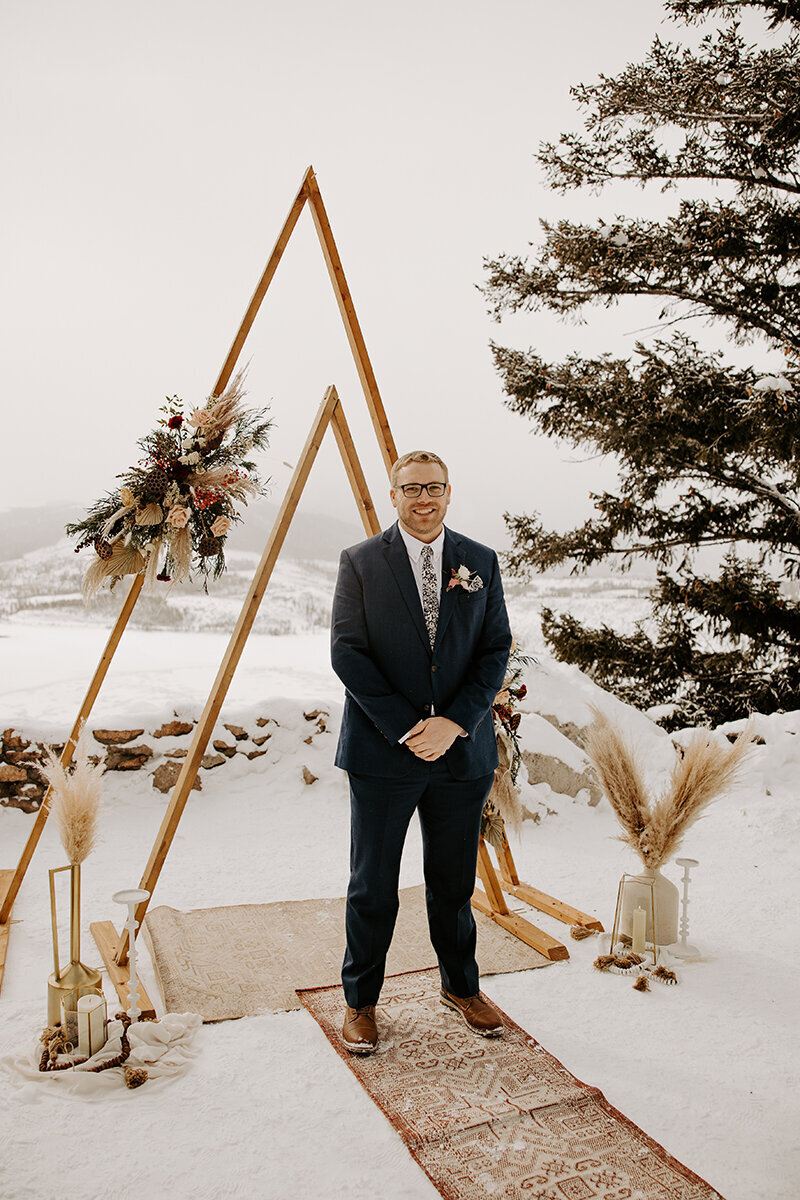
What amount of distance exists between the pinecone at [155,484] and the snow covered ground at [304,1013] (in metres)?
1.80

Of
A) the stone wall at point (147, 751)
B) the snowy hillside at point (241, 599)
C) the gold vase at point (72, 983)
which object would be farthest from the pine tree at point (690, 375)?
the gold vase at point (72, 983)

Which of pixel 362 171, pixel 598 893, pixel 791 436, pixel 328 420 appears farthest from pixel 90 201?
pixel 598 893

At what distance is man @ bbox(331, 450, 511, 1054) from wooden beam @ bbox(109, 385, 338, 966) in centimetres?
61

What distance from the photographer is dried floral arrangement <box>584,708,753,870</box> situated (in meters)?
3.25

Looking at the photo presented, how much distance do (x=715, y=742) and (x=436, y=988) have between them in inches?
57.7

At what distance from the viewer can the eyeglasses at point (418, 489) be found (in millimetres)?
2617

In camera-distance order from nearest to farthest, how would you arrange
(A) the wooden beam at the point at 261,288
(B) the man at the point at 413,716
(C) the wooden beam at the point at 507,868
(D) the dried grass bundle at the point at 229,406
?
1. (B) the man at the point at 413,716
2. (D) the dried grass bundle at the point at 229,406
3. (A) the wooden beam at the point at 261,288
4. (C) the wooden beam at the point at 507,868

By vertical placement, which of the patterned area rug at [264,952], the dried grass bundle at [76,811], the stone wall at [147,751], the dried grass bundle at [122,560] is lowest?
the patterned area rug at [264,952]

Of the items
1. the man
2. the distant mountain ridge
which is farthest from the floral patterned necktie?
the distant mountain ridge

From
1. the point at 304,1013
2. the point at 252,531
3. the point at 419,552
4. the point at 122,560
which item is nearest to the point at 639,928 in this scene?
the point at 304,1013

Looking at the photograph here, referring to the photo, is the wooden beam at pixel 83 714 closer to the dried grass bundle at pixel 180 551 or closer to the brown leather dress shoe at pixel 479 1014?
the dried grass bundle at pixel 180 551

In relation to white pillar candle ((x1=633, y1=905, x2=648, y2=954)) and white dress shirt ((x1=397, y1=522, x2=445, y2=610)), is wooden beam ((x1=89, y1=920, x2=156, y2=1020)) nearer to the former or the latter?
white dress shirt ((x1=397, y1=522, x2=445, y2=610))

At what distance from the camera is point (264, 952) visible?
3.26m

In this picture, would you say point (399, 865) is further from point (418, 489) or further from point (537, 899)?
point (537, 899)
